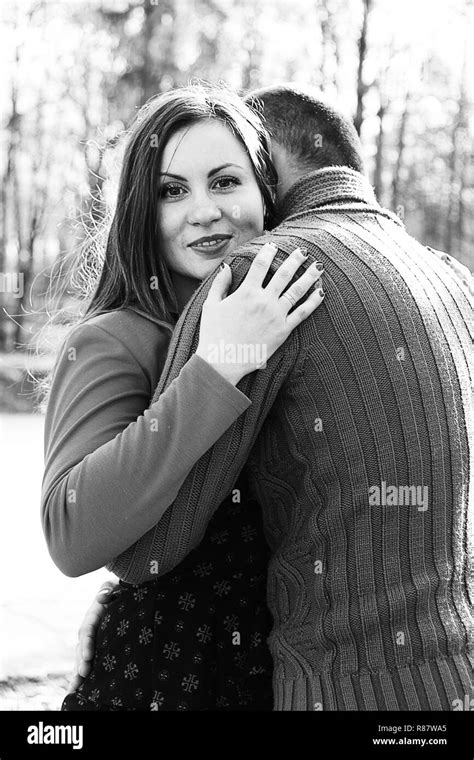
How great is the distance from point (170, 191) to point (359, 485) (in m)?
0.94

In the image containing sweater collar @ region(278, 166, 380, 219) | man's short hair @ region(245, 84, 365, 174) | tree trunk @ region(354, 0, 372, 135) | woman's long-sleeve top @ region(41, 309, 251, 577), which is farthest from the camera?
tree trunk @ region(354, 0, 372, 135)

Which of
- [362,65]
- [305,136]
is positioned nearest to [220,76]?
[362,65]

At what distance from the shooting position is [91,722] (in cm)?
216

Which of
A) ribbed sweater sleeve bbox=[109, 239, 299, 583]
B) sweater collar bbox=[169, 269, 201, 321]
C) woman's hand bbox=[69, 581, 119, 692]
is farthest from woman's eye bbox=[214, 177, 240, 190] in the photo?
woman's hand bbox=[69, 581, 119, 692]

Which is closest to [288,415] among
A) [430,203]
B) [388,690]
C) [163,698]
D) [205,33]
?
[388,690]

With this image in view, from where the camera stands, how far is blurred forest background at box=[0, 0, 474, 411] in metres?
17.7

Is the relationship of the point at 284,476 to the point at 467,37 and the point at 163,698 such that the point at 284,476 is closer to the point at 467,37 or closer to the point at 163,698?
the point at 163,698

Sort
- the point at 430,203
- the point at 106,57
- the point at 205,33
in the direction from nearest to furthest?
the point at 205,33 < the point at 106,57 < the point at 430,203

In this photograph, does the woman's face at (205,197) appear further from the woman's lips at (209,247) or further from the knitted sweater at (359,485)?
the knitted sweater at (359,485)

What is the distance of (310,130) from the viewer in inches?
97.5

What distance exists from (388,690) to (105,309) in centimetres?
112

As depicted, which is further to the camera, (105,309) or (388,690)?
(105,309)

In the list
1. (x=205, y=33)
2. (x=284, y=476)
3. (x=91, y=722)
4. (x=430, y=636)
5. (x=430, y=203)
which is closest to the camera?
(x=430, y=636)

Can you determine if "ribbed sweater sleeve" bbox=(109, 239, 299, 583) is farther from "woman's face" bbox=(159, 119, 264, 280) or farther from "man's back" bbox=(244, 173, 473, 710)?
"woman's face" bbox=(159, 119, 264, 280)
